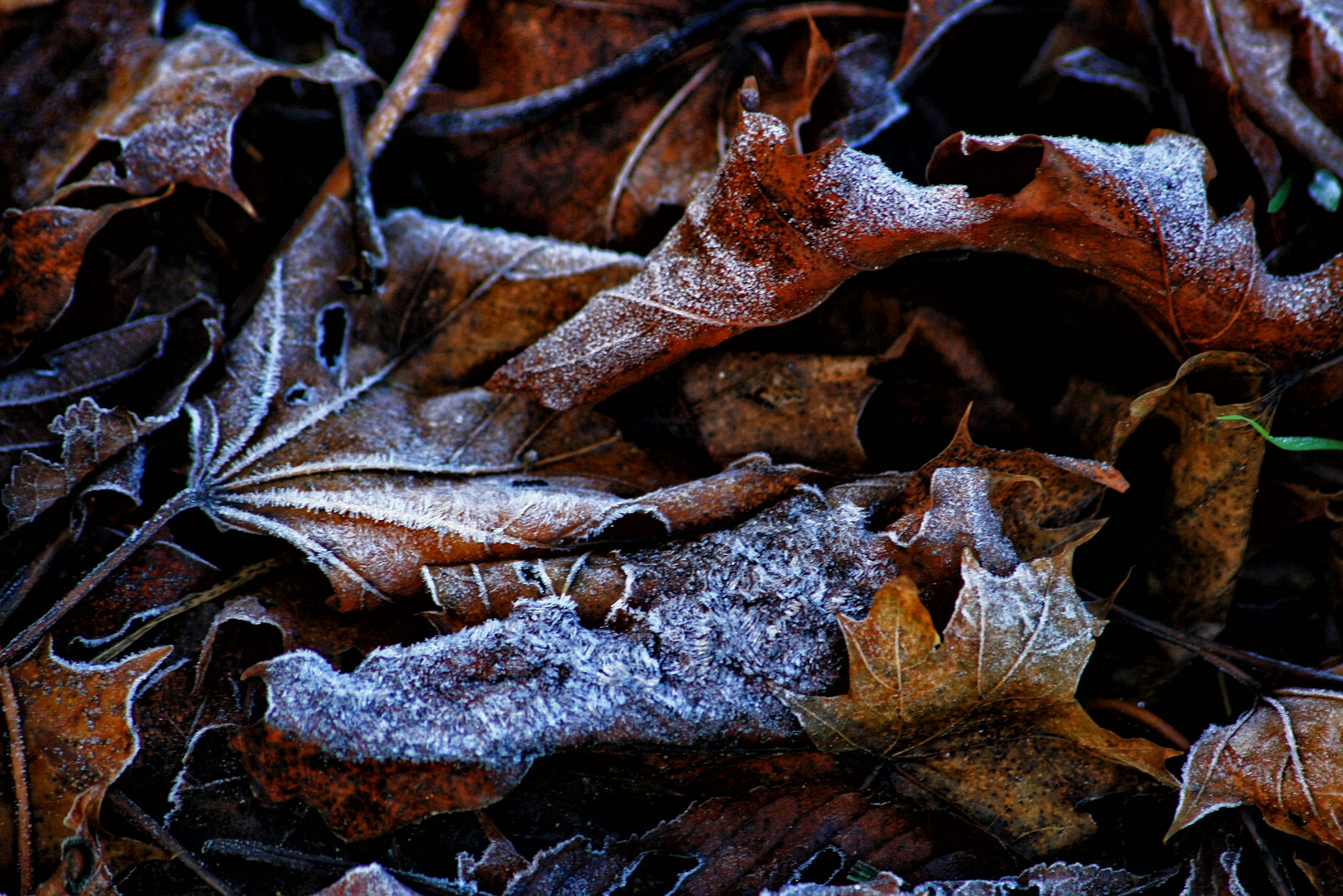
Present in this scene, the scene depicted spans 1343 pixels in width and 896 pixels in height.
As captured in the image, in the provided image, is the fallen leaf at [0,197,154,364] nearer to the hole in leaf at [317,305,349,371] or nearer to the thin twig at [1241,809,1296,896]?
the hole in leaf at [317,305,349,371]

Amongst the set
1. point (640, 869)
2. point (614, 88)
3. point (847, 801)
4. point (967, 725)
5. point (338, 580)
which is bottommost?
point (640, 869)

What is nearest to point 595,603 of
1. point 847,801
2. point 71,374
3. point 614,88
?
point 847,801

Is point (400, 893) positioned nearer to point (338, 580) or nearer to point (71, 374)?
point (338, 580)

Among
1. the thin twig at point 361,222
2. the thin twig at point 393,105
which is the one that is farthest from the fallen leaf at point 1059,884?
the thin twig at point 393,105

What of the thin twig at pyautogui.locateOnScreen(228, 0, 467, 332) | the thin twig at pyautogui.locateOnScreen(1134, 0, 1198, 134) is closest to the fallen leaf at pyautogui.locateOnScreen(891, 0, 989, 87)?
the thin twig at pyautogui.locateOnScreen(1134, 0, 1198, 134)

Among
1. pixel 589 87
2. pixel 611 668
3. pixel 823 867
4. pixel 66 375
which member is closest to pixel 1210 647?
pixel 823 867
